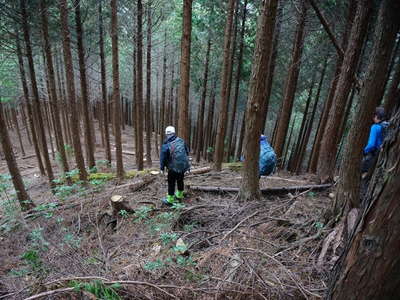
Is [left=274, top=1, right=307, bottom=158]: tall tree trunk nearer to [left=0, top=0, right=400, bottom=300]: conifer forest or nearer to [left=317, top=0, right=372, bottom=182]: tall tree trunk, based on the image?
[left=0, top=0, right=400, bottom=300]: conifer forest

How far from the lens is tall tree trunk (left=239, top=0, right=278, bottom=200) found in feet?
13.5

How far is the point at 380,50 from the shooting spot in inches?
118

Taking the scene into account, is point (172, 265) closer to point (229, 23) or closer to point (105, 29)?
point (229, 23)

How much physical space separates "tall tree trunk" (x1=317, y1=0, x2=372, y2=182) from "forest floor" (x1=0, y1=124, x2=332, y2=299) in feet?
3.01

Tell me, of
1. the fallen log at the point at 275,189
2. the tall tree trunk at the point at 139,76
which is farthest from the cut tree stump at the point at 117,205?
the tall tree trunk at the point at 139,76

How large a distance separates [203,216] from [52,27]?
10.9 metres

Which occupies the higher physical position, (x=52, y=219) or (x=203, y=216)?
(x=203, y=216)

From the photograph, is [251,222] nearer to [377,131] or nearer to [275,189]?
[275,189]

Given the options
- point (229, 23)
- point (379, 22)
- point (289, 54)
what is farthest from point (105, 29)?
point (379, 22)

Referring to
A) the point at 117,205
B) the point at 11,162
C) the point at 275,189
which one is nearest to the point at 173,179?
the point at 117,205

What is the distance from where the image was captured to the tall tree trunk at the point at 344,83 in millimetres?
4332

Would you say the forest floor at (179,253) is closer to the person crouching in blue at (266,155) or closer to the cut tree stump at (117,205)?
the cut tree stump at (117,205)

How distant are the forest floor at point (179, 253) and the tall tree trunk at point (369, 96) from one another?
0.46m

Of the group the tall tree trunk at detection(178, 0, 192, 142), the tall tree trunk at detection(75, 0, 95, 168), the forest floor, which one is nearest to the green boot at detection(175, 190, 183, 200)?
the forest floor
